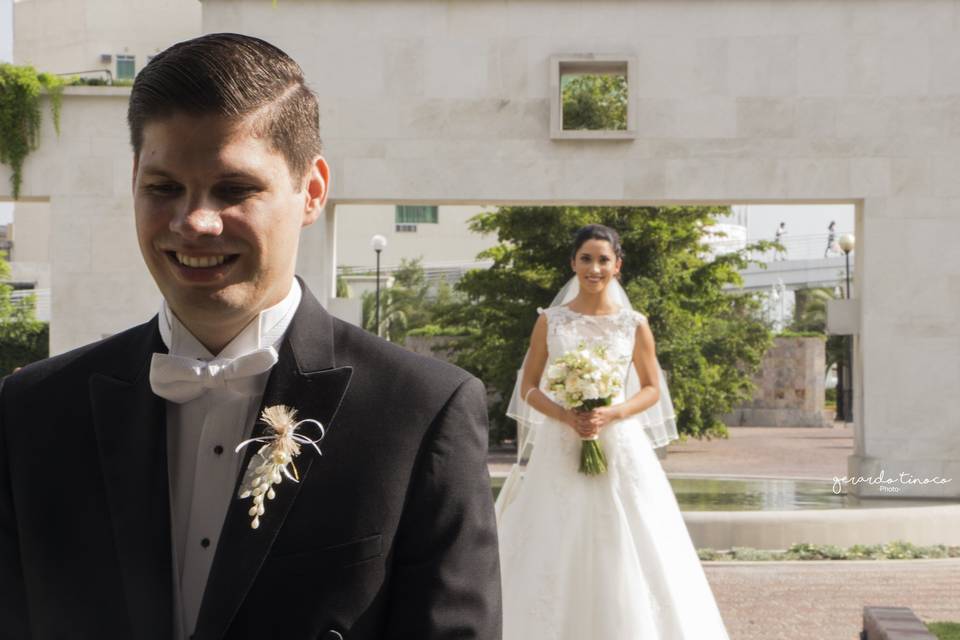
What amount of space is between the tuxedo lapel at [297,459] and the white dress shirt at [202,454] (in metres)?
0.04

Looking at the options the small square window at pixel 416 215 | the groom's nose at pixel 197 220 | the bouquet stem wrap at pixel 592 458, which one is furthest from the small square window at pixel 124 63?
the groom's nose at pixel 197 220

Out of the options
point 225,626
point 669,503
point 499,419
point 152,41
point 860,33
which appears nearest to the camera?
point 225,626

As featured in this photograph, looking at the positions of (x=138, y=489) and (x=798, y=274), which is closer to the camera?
(x=138, y=489)

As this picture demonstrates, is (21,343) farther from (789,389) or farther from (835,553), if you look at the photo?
(835,553)

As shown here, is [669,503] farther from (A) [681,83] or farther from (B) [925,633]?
(A) [681,83]

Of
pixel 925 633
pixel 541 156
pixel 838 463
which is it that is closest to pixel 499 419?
pixel 838 463

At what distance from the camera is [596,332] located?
930 cm

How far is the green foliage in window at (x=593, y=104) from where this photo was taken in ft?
104

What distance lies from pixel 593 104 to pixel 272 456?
30.3 m

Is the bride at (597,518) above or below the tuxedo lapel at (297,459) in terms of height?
below

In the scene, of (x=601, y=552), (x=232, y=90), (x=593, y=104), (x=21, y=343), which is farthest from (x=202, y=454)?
(x=21, y=343)

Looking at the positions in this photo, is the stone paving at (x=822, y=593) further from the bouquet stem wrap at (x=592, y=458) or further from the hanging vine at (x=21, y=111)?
the hanging vine at (x=21, y=111)

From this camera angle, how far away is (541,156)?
58.3 feet

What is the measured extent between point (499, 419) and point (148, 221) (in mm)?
28403
